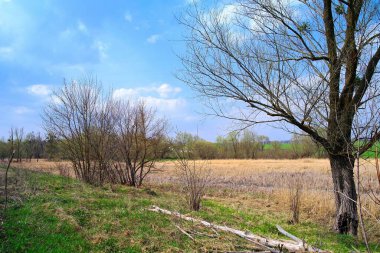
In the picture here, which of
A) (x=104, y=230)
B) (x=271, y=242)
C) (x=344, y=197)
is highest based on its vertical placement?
(x=344, y=197)

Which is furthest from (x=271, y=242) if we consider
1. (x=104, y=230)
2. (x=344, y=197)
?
(x=344, y=197)

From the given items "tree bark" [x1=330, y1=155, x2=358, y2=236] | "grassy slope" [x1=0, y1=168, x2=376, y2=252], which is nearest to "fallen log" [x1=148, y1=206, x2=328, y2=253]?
"grassy slope" [x1=0, y1=168, x2=376, y2=252]

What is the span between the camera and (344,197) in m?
8.91

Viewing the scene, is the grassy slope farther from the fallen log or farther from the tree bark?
the tree bark

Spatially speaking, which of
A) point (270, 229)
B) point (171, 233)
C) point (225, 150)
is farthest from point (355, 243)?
point (225, 150)

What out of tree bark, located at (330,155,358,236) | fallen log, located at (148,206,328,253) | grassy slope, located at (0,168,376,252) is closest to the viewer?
fallen log, located at (148,206,328,253)

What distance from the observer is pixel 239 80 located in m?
8.88

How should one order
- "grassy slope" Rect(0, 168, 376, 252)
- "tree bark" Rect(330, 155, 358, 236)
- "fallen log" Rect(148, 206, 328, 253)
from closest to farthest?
"fallen log" Rect(148, 206, 328, 253)
"grassy slope" Rect(0, 168, 376, 252)
"tree bark" Rect(330, 155, 358, 236)

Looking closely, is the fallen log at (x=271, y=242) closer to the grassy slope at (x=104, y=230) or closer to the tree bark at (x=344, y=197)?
the grassy slope at (x=104, y=230)

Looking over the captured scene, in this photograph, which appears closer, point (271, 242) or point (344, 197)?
point (271, 242)

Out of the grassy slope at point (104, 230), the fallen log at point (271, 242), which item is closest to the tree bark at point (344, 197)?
the grassy slope at point (104, 230)

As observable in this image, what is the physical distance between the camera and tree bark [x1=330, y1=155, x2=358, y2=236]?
890 cm

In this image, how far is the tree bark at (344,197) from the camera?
29.2 feet

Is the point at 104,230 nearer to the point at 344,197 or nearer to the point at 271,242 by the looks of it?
the point at 271,242
